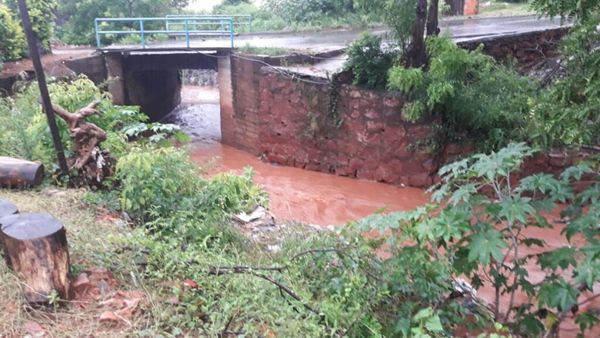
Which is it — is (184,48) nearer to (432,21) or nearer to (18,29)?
(18,29)

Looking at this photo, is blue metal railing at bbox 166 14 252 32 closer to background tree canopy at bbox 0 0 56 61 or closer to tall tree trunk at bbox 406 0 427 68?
background tree canopy at bbox 0 0 56 61

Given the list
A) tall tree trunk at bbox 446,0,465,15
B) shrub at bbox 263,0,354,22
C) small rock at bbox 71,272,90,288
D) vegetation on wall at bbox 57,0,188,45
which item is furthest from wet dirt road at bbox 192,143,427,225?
tall tree trunk at bbox 446,0,465,15

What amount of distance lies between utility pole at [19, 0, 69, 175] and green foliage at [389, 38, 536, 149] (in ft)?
18.9

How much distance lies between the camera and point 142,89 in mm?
16000

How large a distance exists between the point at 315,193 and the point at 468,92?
11.6 ft

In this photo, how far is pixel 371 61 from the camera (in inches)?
411

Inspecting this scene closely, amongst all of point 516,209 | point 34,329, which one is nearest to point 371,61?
point 516,209

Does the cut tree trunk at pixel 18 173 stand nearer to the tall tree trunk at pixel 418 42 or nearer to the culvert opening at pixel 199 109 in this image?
the tall tree trunk at pixel 418 42

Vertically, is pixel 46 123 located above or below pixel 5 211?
above

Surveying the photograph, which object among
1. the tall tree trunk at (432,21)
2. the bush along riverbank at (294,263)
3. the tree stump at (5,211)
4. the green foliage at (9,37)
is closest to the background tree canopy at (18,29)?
the green foliage at (9,37)

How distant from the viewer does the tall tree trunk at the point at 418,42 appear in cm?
957

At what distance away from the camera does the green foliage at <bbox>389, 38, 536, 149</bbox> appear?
903cm

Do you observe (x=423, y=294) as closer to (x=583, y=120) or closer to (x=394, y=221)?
(x=394, y=221)

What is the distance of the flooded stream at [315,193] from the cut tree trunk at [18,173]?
260cm
